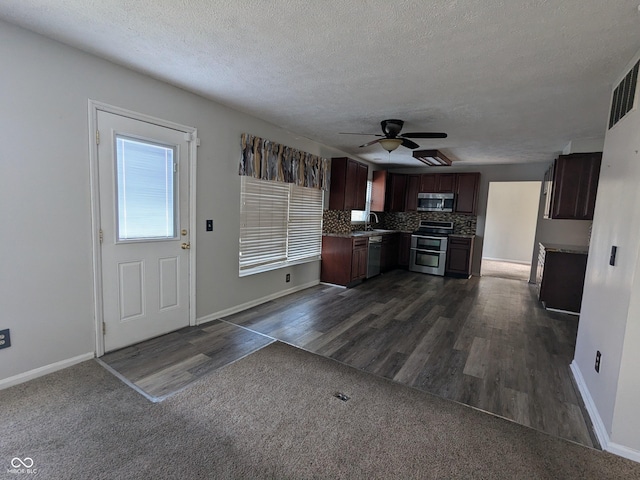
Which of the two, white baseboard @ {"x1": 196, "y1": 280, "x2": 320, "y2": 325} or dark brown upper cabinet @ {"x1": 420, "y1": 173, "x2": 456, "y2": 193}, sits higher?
dark brown upper cabinet @ {"x1": 420, "y1": 173, "x2": 456, "y2": 193}

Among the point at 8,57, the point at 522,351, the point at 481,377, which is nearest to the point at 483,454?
the point at 481,377

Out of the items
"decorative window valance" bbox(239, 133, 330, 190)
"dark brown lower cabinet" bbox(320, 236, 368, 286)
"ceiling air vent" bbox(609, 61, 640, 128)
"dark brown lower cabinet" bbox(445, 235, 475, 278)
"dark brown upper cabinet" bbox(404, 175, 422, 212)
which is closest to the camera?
"ceiling air vent" bbox(609, 61, 640, 128)

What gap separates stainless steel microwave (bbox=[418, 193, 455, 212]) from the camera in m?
6.75

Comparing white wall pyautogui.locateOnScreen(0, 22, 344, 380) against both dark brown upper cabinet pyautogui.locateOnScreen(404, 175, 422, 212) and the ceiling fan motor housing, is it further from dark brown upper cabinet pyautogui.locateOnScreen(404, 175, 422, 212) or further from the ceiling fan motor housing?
dark brown upper cabinet pyautogui.locateOnScreen(404, 175, 422, 212)

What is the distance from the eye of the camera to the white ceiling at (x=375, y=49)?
173cm

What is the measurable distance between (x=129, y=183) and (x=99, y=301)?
1045 mm

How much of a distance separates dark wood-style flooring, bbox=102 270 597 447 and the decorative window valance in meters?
1.77

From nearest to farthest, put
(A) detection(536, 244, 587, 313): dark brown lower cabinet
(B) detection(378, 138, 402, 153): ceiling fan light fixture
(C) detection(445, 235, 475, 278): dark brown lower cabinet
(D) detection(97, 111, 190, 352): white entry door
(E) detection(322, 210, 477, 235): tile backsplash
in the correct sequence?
(D) detection(97, 111, 190, 352): white entry door
(B) detection(378, 138, 402, 153): ceiling fan light fixture
(A) detection(536, 244, 587, 313): dark brown lower cabinet
(E) detection(322, 210, 477, 235): tile backsplash
(C) detection(445, 235, 475, 278): dark brown lower cabinet

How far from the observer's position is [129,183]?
2.73 meters

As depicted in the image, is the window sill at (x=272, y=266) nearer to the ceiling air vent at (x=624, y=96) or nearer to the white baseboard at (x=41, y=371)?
the white baseboard at (x=41, y=371)

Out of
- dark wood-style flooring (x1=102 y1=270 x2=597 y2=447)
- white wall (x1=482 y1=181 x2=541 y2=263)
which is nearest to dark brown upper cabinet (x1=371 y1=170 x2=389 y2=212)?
dark wood-style flooring (x1=102 y1=270 x2=597 y2=447)

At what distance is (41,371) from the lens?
2340 millimetres

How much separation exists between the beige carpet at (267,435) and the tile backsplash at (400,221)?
3.71 m

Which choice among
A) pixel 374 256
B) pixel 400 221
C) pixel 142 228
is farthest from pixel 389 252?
pixel 142 228
